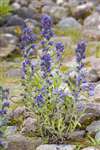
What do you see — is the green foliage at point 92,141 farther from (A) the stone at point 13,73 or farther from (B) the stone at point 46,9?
(B) the stone at point 46,9

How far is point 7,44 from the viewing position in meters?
9.44

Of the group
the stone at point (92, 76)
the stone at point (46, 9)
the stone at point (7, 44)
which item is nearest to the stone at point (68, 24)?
the stone at point (46, 9)

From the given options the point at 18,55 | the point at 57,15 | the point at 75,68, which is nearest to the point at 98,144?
the point at 75,68

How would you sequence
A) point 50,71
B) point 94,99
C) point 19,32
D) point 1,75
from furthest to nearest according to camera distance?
1. point 19,32
2. point 1,75
3. point 94,99
4. point 50,71

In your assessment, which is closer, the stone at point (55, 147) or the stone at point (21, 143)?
the stone at point (55, 147)

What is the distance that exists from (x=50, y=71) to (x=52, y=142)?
0.64m

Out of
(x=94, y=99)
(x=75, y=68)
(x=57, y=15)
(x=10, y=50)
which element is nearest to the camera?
(x=75, y=68)

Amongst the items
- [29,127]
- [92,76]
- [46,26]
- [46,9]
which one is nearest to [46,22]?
[46,26]

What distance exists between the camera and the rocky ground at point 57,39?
15.5ft

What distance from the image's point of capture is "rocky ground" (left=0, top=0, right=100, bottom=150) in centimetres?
473

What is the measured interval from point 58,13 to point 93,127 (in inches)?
314

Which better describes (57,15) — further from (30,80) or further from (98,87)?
(30,80)

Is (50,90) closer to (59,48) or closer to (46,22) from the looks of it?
(59,48)

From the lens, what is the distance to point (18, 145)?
4574 mm
